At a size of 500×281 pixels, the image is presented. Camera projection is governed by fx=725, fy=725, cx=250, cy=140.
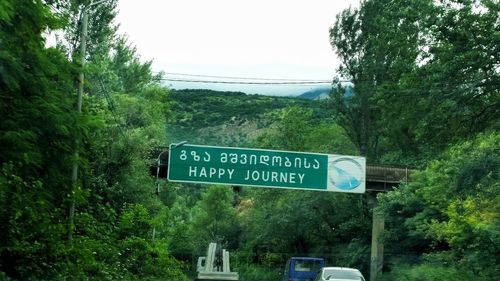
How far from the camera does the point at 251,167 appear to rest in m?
28.7

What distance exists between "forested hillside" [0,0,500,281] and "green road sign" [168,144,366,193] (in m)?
2.31

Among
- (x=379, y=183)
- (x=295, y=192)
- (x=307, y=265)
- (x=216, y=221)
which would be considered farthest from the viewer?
(x=216, y=221)

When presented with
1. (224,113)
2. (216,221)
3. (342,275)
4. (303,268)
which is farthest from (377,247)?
(224,113)

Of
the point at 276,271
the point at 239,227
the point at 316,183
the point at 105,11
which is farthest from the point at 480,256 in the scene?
the point at 239,227

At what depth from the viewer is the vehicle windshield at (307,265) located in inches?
1490

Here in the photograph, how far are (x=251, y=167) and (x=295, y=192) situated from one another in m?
23.8

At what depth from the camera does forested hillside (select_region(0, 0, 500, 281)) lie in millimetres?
13266

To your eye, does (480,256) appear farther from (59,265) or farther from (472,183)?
(59,265)

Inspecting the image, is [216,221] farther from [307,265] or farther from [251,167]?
[251,167]

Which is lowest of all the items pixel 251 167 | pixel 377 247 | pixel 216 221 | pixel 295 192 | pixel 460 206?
pixel 216 221

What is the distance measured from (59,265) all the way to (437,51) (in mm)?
12289

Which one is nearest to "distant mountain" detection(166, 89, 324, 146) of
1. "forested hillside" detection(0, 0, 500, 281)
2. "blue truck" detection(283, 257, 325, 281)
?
"forested hillside" detection(0, 0, 500, 281)

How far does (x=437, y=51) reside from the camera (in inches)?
834

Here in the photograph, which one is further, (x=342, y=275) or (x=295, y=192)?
(x=295, y=192)
